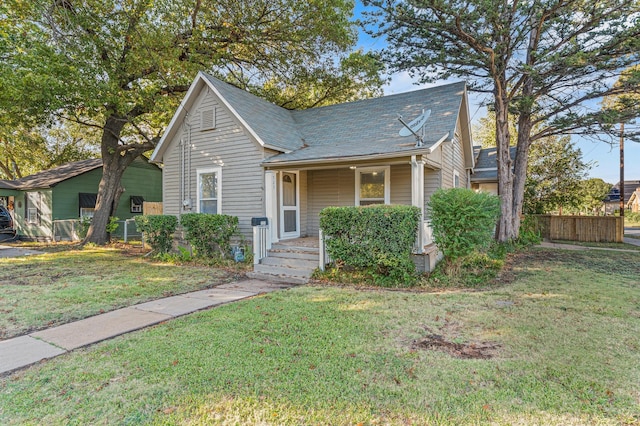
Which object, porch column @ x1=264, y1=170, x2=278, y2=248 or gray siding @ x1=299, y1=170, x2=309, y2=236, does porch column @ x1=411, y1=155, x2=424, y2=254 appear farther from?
gray siding @ x1=299, y1=170, x2=309, y2=236

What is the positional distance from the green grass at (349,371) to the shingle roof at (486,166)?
40.3 feet

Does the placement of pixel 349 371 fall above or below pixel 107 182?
below

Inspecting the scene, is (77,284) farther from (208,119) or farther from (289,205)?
(208,119)

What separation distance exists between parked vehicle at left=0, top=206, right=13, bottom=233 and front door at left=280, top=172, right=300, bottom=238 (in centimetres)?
1590

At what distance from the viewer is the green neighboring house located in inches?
642

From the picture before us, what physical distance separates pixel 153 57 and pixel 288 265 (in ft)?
30.4

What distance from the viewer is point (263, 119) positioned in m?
10.9

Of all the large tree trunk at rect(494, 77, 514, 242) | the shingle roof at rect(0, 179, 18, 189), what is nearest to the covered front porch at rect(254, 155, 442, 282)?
the large tree trunk at rect(494, 77, 514, 242)

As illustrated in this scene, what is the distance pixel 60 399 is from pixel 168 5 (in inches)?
549

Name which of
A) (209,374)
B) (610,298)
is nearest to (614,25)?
(610,298)

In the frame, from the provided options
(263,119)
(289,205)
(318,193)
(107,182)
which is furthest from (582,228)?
(107,182)

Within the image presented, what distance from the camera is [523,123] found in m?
13.3

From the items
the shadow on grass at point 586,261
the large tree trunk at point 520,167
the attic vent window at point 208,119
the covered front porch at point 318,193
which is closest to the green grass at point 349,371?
the covered front porch at point 318,193

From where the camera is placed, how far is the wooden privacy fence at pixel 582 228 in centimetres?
1467
